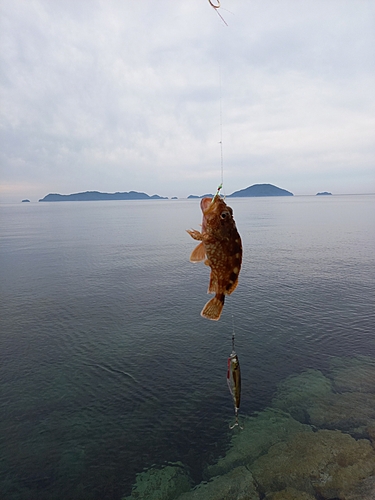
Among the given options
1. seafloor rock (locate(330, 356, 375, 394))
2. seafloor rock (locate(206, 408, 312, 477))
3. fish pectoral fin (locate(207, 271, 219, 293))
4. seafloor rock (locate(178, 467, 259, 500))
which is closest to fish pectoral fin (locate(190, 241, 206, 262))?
fish pectoral fin (locate(207, 271, 219, 293))

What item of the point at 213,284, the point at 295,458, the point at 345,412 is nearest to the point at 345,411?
the point at 345,412

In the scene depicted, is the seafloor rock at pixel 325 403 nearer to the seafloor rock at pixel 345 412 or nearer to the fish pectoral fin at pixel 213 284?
the seafloor rock at pixel 345 412

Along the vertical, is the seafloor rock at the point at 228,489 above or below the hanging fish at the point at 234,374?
below

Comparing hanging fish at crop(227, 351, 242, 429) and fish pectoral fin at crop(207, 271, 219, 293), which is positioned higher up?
fish pectoral fin at crop(207, 271, 219, 293)

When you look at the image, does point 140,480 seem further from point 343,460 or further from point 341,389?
point 341,389

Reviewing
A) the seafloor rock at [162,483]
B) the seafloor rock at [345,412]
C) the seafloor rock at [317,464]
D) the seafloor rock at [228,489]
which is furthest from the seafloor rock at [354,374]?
the seafloor rock at [162,483]

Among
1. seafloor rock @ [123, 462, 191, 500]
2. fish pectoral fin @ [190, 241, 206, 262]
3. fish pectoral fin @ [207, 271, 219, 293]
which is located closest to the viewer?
fish pectoral fin @ [190, 241, 206, 262]

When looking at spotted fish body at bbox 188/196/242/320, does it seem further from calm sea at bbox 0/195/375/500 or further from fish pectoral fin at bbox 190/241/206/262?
calm sea at bbox 0/195/375/500

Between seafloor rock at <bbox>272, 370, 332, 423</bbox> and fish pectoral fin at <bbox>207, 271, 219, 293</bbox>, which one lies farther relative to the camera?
seafloor rock at <bbox>272, 370, 332, 423</bbox>
